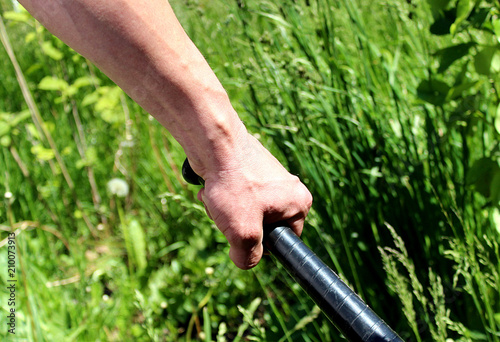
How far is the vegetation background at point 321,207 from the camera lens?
4.47 feet

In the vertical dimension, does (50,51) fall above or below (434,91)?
below

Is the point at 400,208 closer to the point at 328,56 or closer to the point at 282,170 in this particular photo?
the point at 328,56

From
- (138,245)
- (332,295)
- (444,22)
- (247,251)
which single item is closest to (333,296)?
(332,295)

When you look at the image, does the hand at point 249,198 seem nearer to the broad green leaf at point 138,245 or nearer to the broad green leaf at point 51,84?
the broad green leaf at point 138,245

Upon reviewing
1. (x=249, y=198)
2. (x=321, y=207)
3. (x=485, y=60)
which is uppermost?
(x=485, y=60)

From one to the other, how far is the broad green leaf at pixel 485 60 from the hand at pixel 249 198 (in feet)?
1.98

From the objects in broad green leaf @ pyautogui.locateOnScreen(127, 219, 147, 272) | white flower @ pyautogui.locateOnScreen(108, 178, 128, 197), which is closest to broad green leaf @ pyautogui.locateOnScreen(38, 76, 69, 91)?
white flower @ pyautogui.locateOnScreen(108, 178, 128, 197)

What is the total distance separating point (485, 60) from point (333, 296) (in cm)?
76

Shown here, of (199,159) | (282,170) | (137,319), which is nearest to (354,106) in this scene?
(282,170)

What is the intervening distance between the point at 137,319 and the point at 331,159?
1055mm

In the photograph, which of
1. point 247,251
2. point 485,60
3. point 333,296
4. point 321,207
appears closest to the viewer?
point 333,296

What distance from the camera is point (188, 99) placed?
955 mm

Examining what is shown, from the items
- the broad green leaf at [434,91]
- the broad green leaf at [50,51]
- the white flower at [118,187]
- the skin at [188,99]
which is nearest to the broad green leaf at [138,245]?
the white flower at [118,187]

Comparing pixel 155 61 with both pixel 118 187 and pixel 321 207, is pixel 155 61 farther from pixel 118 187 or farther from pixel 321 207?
pixel 118 187
